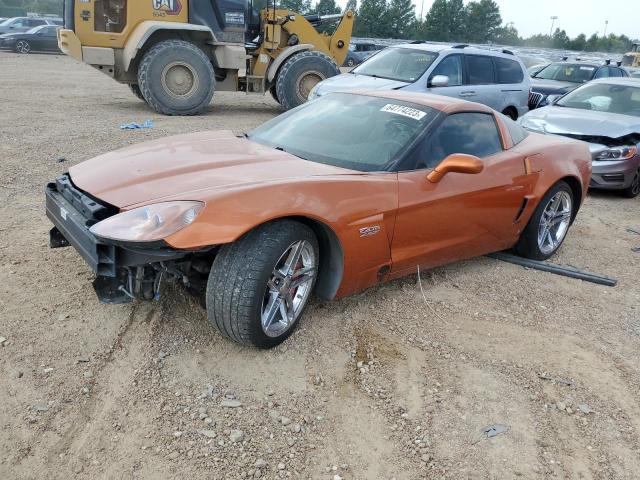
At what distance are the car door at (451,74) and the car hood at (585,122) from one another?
55.6 inches

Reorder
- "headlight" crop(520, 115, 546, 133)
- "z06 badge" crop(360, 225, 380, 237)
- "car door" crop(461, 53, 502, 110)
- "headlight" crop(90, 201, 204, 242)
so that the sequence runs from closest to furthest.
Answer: "headlight" crop(90, 201, 204, 242), "z06 badge" crop(360, 225, 380, 237), "headlight" crop(520, 115, 546, 133), "car door" crop(461, 53, 502, 110)

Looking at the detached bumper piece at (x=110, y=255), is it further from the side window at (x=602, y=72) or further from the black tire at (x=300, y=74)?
the side window at (x=602, y=72)

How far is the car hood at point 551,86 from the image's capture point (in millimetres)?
12352

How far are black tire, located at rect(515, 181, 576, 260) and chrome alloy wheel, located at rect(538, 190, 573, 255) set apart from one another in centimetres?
4

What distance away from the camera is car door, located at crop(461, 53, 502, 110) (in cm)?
942

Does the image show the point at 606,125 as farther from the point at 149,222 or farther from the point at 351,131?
the point at 149,222

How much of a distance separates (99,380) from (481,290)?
2679 mm

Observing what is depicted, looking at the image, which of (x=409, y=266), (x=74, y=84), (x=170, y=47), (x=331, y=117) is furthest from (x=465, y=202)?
(x=74, y=84)

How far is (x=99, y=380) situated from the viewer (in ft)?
9.20

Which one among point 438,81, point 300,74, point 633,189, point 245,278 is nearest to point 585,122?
point 633,189

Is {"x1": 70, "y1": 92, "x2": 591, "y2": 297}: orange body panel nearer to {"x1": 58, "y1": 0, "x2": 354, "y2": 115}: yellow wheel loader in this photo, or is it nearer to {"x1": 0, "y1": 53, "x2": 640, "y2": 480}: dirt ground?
{"x1": 0, "y1": 53, "x2": 640, "y2": 480}: dirt ground

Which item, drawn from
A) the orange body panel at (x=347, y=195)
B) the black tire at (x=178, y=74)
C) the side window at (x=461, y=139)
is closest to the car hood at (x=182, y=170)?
the orange body panel at (x=347, y=195)

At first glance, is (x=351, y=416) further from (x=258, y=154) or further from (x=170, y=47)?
(x=170, y=47)

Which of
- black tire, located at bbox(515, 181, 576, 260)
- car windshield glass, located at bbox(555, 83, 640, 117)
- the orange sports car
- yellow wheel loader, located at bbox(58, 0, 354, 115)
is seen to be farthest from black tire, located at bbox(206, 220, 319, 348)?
yellow wheel loader, located at bbox(58, 0, 354, 115)
